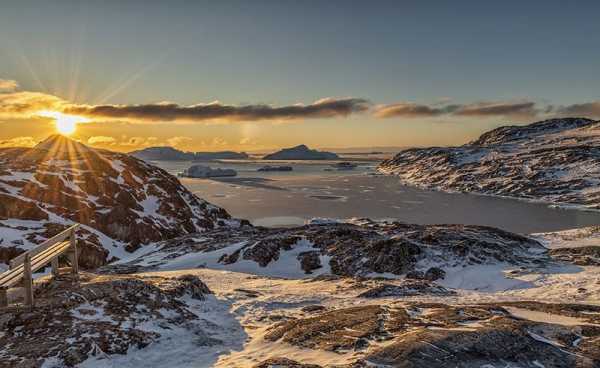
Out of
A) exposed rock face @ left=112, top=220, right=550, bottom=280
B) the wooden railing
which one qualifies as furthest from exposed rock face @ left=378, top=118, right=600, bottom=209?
the wooden railing

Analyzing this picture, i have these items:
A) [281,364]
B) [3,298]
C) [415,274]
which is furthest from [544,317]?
[3,298]

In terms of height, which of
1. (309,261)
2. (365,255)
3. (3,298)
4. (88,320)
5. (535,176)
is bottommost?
(535,176)

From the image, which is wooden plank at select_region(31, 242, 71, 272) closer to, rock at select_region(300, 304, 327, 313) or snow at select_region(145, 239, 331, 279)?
rock at select_region(300, 304, 327, 313)

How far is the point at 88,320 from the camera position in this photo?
1462cm

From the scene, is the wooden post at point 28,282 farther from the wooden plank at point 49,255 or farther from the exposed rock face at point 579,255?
the exposed rock face at point 579,255

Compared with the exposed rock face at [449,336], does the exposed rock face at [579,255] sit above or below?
below

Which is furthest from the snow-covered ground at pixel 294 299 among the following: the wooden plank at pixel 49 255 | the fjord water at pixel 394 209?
the fjord water at pixel 394 209

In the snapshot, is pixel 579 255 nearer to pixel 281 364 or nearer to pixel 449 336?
pixel 449 336

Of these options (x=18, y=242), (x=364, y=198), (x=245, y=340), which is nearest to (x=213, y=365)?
(x=245, y=340)

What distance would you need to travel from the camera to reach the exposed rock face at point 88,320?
12.5 metres

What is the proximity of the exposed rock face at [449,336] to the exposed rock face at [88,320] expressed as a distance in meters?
4.61

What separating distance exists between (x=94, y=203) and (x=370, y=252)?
1949 inches

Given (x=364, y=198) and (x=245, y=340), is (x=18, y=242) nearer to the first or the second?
(x=245, y=340)

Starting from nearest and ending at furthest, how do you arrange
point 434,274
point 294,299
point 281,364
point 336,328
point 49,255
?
point 281,364
point 336,328
point 49,255
point 294,299
point 434,274
